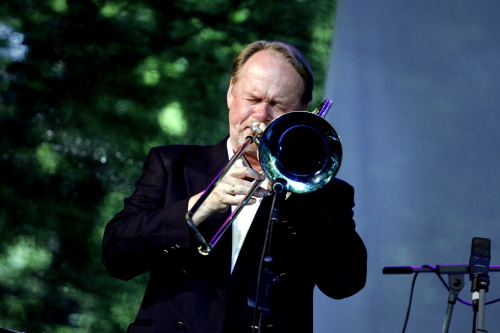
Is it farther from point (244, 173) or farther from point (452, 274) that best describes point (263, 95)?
point (452, 274)

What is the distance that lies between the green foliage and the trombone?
2091 mm

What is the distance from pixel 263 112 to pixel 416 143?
1.86 metres

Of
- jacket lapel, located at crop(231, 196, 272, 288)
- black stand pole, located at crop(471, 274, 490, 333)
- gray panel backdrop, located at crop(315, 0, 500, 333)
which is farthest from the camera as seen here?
gray panel backdrop, located at crop(315, 0, 500, 333)

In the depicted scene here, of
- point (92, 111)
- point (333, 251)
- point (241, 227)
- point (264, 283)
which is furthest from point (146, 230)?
point (92, 111)

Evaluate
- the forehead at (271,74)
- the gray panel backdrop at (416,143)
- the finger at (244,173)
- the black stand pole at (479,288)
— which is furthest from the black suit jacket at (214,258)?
the gray panel backdrop at (416,143)

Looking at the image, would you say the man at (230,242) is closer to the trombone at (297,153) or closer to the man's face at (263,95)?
the man's face at (263,95)

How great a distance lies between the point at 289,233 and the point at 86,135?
2.37 metres

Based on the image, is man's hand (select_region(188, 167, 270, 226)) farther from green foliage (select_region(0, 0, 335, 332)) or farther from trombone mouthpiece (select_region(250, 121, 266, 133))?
green foliage (select_region(0, 0, 335, 332))

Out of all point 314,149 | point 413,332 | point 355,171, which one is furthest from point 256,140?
point 413,332

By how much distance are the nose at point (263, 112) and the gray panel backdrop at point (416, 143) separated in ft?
5.51

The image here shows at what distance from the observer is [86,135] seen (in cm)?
436

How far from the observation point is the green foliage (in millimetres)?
4246

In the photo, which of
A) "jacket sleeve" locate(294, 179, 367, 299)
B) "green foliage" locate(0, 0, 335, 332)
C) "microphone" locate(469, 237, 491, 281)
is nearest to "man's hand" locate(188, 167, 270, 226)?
"jacket sleeve" locate(294, 179, 367, 299)

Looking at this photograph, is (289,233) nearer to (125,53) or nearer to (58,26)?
(125,53)
